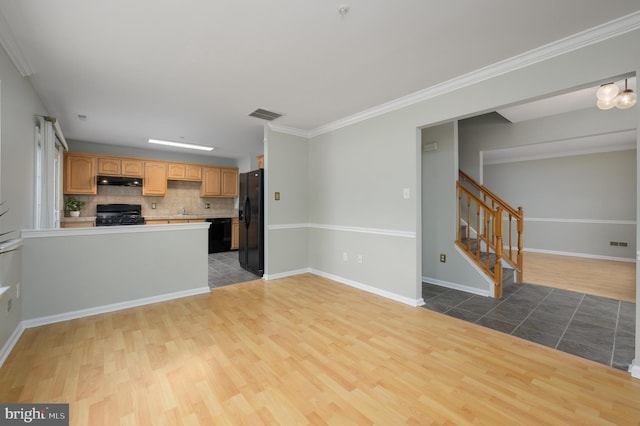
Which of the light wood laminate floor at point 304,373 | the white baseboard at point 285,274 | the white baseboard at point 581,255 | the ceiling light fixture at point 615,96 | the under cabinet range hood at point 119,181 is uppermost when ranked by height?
the ceiling light fixture at point 615,96

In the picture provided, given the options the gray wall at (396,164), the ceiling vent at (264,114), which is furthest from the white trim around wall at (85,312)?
the ceiling vent at (264,114)

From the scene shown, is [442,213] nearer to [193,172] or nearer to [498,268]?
[498,268]

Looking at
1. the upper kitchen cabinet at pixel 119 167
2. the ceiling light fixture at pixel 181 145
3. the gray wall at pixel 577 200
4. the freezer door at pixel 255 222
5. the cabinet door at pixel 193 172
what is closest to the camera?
the freezer door at pixel 255 222

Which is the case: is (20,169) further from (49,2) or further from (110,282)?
(49,2)

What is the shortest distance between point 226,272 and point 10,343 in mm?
2755

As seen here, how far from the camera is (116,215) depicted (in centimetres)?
588

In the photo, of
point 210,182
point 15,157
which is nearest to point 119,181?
point 210,182

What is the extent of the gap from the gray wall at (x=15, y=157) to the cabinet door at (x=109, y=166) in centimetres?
294

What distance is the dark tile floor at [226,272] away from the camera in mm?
4297

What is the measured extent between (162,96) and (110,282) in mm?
2272

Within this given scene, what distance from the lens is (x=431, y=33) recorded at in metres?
2.05

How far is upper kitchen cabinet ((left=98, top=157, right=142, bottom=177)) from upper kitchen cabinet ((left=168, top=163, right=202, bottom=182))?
642mm

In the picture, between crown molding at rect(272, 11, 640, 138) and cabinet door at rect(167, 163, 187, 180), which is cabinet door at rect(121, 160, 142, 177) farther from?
crown molding at rect(272, 11, 640, 138)

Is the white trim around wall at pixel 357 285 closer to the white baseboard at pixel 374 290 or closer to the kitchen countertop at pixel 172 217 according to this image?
the white baseboard at pixel 374 290
